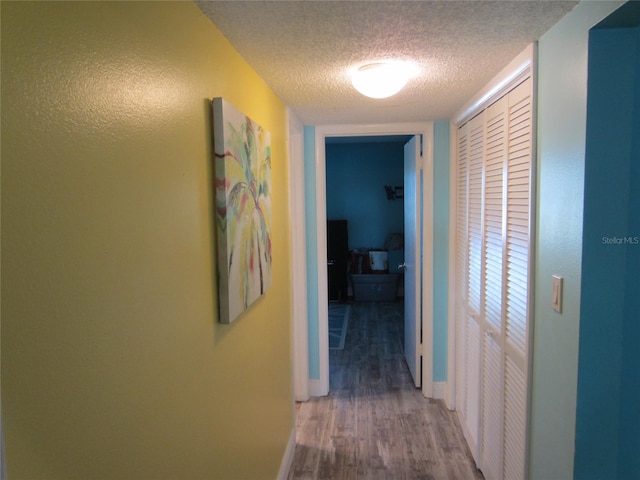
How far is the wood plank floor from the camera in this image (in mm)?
2422

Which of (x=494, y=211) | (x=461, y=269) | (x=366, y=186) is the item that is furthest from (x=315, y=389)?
(x=366, y=186)

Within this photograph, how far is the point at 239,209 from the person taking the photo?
1.50m

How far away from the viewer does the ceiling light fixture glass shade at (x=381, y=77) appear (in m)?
1.71

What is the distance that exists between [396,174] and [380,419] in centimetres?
411

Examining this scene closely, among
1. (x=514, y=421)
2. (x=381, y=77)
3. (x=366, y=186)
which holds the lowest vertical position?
(x=514, y=421)

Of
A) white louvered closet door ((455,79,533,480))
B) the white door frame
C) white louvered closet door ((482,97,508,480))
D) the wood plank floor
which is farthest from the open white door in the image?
white louvered closet door ((482,97,508,480))

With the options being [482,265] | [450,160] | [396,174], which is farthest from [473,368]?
[396,174]

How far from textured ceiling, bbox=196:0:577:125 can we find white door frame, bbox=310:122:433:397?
0.89 meters

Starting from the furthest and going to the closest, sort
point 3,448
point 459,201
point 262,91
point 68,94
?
point 459,201 → point 262,91 → point 68,94 → point 3,448

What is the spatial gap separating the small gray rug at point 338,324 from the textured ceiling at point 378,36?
289 cm

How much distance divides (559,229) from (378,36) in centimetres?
86

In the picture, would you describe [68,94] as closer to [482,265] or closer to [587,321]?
[587,321]

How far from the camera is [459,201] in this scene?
9.39 ft

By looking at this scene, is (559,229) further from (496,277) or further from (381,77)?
(381,77)
